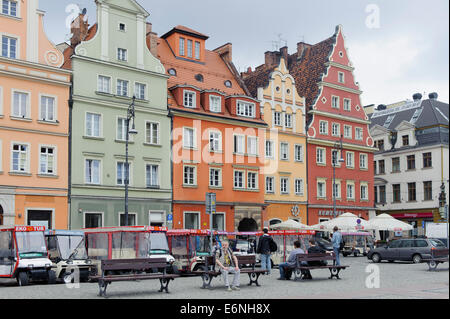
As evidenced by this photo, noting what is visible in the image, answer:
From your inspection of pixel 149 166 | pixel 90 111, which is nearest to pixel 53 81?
pixel 90 111

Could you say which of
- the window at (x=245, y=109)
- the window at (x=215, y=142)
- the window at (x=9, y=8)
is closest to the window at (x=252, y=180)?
the window at (x=215, y=142)

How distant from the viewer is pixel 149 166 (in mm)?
40000

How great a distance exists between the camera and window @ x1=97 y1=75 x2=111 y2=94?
3784 centimetres

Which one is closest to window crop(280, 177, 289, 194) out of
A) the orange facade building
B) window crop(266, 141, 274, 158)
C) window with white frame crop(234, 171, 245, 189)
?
window crop(266, 141, 274, 158)

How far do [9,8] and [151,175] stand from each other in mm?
13209

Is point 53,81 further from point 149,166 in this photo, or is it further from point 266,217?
point 266,217

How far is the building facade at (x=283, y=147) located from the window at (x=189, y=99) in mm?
6605

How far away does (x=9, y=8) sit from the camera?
113 feet

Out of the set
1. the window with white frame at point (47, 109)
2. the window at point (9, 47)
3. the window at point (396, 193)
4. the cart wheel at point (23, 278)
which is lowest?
the cart wheel at point (23, 278)

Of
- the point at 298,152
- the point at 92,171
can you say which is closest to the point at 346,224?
the point at 298,152

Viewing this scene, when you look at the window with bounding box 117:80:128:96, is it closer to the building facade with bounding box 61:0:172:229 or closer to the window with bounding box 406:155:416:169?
the building facade with bounding box 61:0:172:229

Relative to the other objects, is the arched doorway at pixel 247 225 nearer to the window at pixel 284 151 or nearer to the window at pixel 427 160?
the window at pixel 284 151

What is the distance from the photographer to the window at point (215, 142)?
43.1 metres
